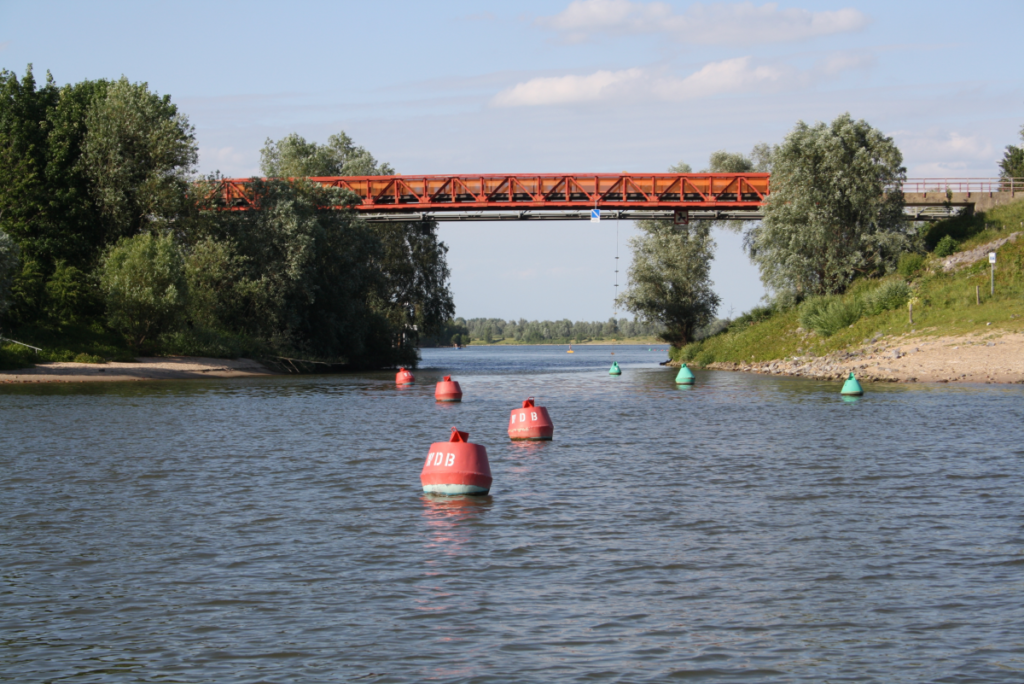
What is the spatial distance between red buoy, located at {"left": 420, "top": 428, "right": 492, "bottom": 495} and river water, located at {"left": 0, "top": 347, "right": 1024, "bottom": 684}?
0.38 metres

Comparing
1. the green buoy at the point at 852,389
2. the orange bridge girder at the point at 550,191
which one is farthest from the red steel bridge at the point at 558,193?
the green buoy at the point at 852,389

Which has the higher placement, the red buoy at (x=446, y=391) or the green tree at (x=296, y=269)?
the green tree at (x=296, y=269)

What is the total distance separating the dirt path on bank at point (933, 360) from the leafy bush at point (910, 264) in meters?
8.24

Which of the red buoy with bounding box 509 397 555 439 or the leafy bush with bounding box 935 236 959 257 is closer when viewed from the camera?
the red buoy with bounding box 509 397 555 439

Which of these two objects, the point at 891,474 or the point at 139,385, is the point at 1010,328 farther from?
the point at 139,385

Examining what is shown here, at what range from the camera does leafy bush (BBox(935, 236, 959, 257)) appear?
59188 millimetres

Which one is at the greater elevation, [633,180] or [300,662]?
[633,180]

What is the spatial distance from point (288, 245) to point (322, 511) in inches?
1858

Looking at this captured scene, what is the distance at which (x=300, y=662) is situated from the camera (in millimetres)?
9039

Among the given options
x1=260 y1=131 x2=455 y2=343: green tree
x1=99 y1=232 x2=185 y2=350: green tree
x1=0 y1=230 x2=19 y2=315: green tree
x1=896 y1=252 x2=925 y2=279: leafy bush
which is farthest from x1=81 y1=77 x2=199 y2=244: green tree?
x1=896 y1=252 x2=925 y2=279: leafy bush

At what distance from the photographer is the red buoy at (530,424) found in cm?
2573

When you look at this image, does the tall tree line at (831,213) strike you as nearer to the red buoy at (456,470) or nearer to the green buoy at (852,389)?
the green buoy at (852,389)

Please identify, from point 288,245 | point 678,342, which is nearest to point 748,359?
point 678,342

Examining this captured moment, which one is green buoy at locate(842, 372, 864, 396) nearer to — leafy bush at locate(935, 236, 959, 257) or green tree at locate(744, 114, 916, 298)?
green tree at locate(744, 114, 916, 298)
